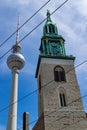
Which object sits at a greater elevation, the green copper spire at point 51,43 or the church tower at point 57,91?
the green copper spire at point 51,43

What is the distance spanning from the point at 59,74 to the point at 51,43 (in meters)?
7.17

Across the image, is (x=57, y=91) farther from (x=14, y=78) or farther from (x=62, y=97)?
(x=14, y=78)

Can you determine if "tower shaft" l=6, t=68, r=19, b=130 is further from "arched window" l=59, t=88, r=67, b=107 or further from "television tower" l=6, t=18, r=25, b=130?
"arched window" l=59, t=88, r=67, b=107

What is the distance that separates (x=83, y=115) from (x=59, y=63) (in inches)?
368

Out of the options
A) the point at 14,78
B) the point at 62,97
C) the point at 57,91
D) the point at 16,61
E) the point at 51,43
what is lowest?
the point at 62,97

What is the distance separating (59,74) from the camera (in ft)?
113

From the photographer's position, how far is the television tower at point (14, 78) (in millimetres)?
23750

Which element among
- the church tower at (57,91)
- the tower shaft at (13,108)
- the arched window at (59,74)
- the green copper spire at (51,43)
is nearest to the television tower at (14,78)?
the tower shaft at (13,108)

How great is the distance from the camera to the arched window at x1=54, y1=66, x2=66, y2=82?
111 ft

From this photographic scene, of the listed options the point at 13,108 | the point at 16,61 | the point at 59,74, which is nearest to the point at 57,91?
the point at 59,74

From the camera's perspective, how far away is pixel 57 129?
1093 inches

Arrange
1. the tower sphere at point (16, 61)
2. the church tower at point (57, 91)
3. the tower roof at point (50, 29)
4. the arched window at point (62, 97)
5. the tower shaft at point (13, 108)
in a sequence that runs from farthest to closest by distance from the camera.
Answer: the tower roof at point (50, 29) < the tower sphere at point (16, 61) < the arched window at point (62, 97) < the church tower at point (57, 91) < the tower shaft at point (13, 108)

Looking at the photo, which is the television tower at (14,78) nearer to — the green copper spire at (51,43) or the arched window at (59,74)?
the arched window at (59,74)

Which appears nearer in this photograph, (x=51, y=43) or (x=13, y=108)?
(x=13, y=108)
